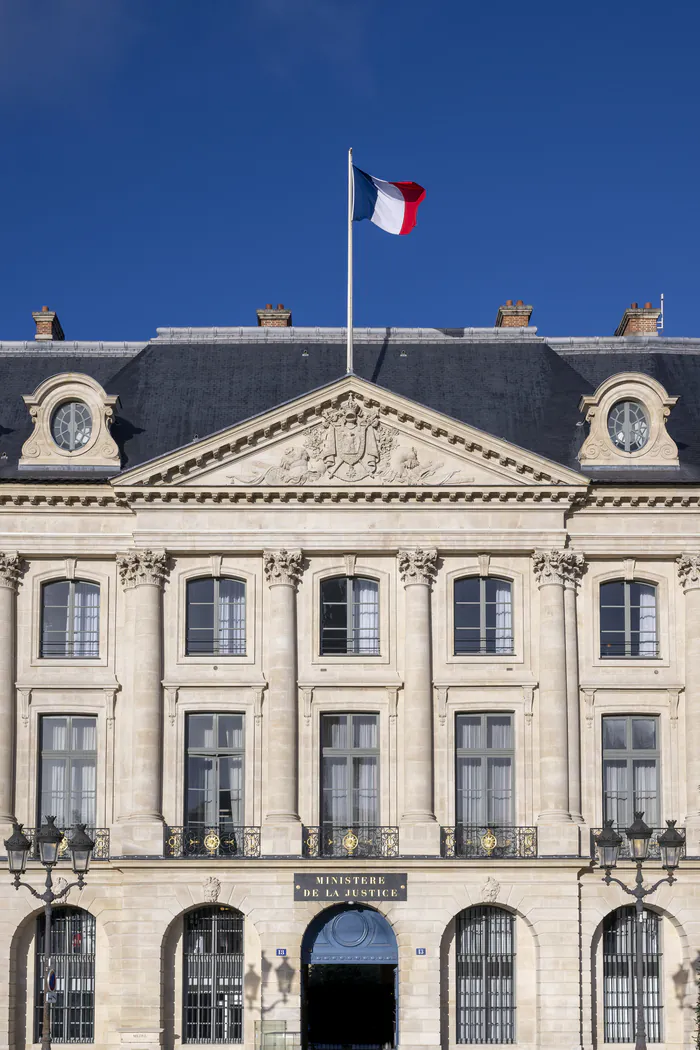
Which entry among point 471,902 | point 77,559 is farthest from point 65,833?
point 471,902

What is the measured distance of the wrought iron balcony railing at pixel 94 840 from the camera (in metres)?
40.2

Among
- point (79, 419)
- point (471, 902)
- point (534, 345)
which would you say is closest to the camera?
point (471, 902)

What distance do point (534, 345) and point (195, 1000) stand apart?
19.6 metres

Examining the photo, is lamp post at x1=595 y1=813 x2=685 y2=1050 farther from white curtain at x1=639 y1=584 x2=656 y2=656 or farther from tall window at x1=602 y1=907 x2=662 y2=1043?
white curtain at x1=639 y1=584 x2=656 y2=656

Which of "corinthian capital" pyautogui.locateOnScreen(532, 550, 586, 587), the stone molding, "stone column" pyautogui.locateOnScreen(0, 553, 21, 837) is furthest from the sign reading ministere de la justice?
the stone molding

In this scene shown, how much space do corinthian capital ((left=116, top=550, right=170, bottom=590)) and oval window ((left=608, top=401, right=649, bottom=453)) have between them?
1151cm

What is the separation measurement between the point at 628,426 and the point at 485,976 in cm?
1378

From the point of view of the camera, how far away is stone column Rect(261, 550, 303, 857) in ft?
131

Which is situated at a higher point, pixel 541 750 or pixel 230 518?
pixel 230 518

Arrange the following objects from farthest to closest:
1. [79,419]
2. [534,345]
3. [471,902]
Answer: [534,345] → [79,419] → [471,902]

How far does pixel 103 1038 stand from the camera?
3988 cm

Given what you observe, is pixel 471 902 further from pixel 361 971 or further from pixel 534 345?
pixel 534 345

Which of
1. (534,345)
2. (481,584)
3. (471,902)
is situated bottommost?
(471,902)

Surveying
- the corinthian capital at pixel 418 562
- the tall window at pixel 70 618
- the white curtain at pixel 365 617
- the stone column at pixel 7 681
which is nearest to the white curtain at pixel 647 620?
the corinthian capital at pixel 418 562
